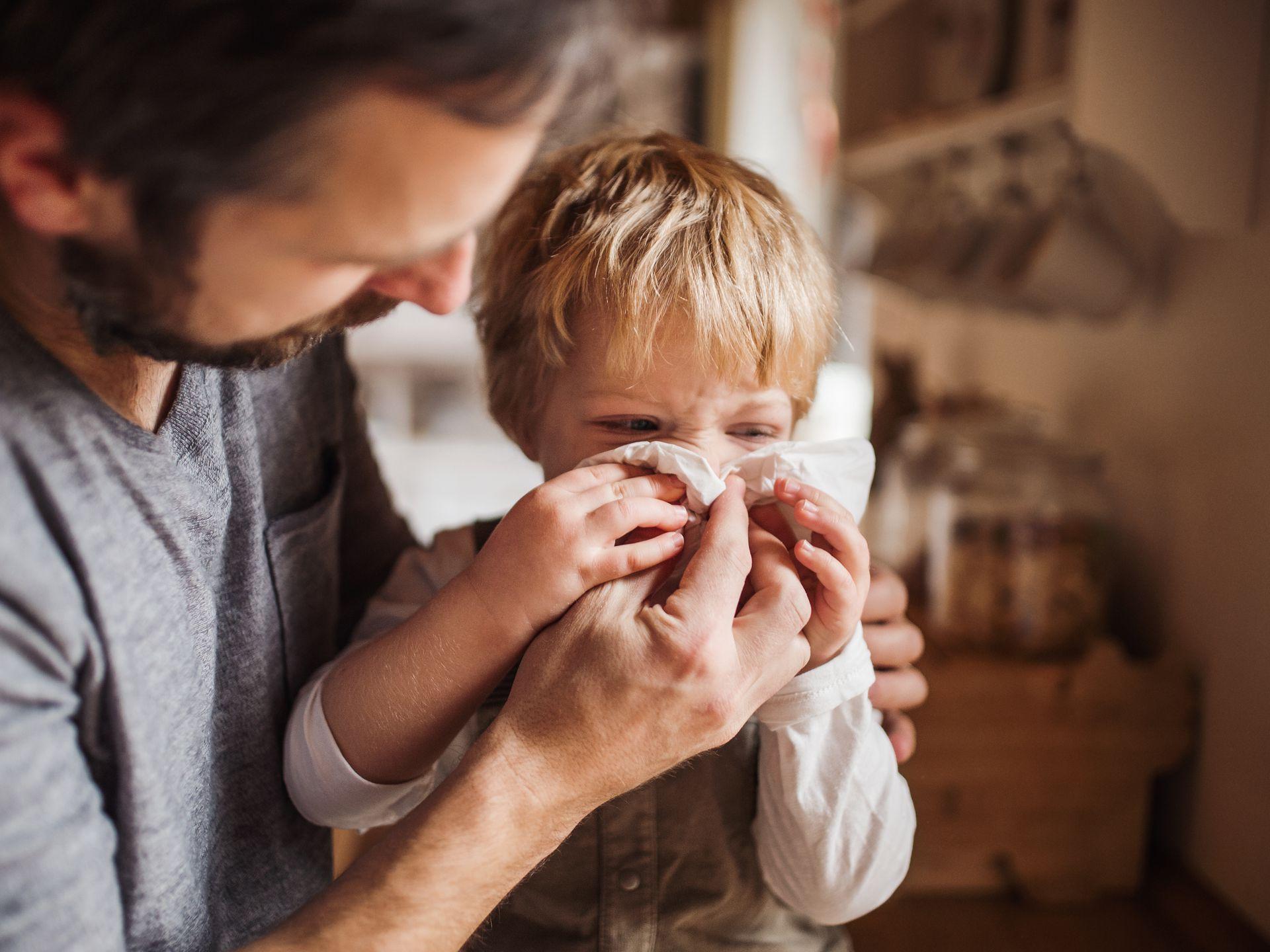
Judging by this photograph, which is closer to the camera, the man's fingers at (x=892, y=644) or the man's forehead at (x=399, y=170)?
the man's forehead at (x=399, y=170)

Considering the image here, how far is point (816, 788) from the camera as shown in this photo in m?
0.86

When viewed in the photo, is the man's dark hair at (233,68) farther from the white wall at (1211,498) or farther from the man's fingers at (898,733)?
the white wall at (1211,498)

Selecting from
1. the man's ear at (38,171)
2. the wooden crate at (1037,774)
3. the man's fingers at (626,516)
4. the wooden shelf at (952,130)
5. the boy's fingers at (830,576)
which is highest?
the wooden shelf at (952,130)

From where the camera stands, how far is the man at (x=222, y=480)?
542mm

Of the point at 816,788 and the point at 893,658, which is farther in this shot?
Result: the point at 893,658

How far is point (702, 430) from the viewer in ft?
2.90

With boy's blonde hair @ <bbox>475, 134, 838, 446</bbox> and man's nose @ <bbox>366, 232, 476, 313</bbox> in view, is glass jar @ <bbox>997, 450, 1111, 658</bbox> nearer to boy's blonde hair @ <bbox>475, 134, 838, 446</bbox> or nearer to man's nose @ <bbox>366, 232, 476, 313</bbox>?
boy's blonde hair @ <bbox>475, 134, 838, 446</bbox>

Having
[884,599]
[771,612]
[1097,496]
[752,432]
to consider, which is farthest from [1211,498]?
[771,612]

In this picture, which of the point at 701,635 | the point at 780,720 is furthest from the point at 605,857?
the point at 701,635

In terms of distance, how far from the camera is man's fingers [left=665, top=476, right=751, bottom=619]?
2.39 ft

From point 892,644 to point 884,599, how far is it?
0.05m

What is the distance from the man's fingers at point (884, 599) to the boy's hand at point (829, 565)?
0.18 m

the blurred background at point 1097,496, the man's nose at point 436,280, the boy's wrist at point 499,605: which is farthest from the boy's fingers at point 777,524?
the blurred background at point 1097,496

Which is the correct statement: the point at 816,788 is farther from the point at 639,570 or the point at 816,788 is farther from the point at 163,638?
the point at 163,638
